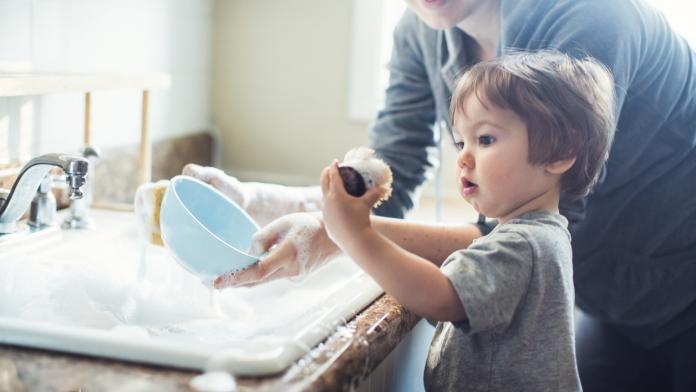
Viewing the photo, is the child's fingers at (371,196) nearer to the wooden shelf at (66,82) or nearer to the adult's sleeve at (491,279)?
the adult's sleeve at (491,279)

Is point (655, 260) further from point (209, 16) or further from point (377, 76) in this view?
point (209, 16)

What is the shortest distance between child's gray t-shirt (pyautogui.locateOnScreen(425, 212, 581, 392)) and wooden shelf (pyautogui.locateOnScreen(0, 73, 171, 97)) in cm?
68

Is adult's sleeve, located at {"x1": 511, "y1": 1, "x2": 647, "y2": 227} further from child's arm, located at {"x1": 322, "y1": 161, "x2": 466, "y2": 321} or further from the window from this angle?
the window

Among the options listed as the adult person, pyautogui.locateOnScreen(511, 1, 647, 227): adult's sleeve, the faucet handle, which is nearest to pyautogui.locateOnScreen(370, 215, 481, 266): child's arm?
the adult person

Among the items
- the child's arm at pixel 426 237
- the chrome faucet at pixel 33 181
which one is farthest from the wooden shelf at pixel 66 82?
the child's arm at pixel 426 237

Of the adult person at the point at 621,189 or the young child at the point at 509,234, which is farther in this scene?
the adult person at the point at 621,189

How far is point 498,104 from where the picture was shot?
84cm

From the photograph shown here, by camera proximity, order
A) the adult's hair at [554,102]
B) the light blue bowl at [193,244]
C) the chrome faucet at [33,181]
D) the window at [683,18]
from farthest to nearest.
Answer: the window at [683,18] < the chrome faucet at [33,181] < the light blue bowl at [193,244] < the adult's hair at [554,102]

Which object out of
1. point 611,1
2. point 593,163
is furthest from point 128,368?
point 611,1

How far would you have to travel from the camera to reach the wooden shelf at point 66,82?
45.6 inches

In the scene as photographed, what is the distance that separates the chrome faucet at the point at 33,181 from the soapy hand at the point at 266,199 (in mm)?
193

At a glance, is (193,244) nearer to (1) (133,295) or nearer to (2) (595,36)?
(1) (133,295)

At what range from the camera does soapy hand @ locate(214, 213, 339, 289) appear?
979 mm

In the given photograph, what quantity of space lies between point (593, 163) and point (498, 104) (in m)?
0.13
